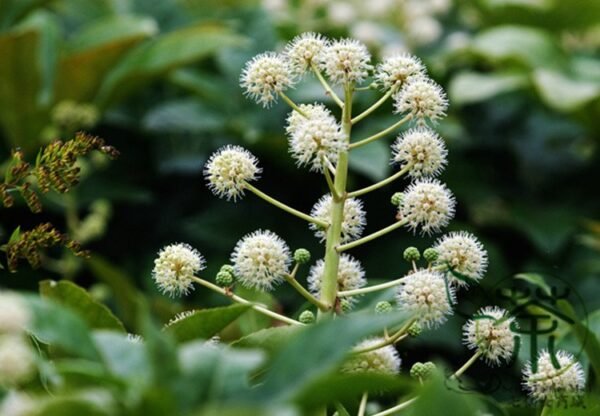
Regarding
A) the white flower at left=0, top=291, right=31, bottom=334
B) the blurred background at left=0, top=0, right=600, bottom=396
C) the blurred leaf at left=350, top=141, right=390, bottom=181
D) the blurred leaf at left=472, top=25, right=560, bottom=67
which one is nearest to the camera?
the white flower at left=0, top=291, right=31, bottom=334

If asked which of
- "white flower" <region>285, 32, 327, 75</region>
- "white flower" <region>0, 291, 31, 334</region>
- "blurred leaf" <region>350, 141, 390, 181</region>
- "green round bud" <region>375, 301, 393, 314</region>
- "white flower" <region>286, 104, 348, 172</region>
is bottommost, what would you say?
"white flower" <region>0, 291, 31, 334</region>

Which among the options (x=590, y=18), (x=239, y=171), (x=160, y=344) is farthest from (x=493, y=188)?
(x=160, y=344)

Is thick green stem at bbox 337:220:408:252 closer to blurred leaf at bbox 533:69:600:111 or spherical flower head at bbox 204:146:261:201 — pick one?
spherical flower head at bbox 204:146:261:201

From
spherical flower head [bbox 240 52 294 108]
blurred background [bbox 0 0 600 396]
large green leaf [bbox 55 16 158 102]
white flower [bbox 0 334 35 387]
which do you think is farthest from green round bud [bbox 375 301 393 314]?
large green leaf [bbox 55 16 158 102]

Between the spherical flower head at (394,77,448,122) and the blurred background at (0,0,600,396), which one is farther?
the blurred background at (0,0,600,396)

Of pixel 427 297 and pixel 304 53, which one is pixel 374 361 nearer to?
pixel 427 297

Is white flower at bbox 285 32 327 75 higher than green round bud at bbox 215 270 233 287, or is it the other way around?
white flower at bbox 285 32 327 75

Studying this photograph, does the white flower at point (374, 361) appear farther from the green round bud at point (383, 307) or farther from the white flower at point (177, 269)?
the white flower at point (177, 269)
